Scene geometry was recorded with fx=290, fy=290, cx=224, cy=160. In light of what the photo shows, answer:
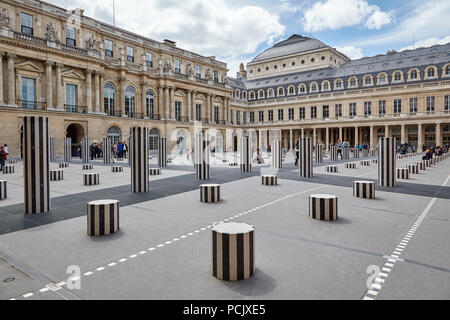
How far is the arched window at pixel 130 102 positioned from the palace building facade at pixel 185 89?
0.43 feet

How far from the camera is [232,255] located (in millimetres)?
3484

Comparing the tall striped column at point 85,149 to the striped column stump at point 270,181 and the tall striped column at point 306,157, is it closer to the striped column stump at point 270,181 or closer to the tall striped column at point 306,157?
the striped column stump at point 270,181

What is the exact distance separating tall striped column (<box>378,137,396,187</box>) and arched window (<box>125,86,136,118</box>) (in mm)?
31928

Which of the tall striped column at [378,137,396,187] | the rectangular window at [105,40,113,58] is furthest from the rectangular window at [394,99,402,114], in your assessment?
the rectangular window at [105,40,113,58]

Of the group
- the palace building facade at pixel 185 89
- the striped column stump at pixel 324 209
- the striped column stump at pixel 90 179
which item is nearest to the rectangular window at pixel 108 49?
the palace building facade at pixel 185 89

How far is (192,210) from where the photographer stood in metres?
7.12

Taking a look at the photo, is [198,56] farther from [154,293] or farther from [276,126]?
[154,293]

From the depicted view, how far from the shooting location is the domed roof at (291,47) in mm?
62719

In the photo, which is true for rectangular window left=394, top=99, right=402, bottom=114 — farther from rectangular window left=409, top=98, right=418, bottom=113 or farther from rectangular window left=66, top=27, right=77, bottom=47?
rectangular window left=66, top=27, right=77, bottom=47

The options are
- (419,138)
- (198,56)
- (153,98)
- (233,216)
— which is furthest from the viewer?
(198,56)

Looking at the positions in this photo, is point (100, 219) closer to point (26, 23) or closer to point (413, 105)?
point (26, 23)

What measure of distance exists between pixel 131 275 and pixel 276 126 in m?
53.8
